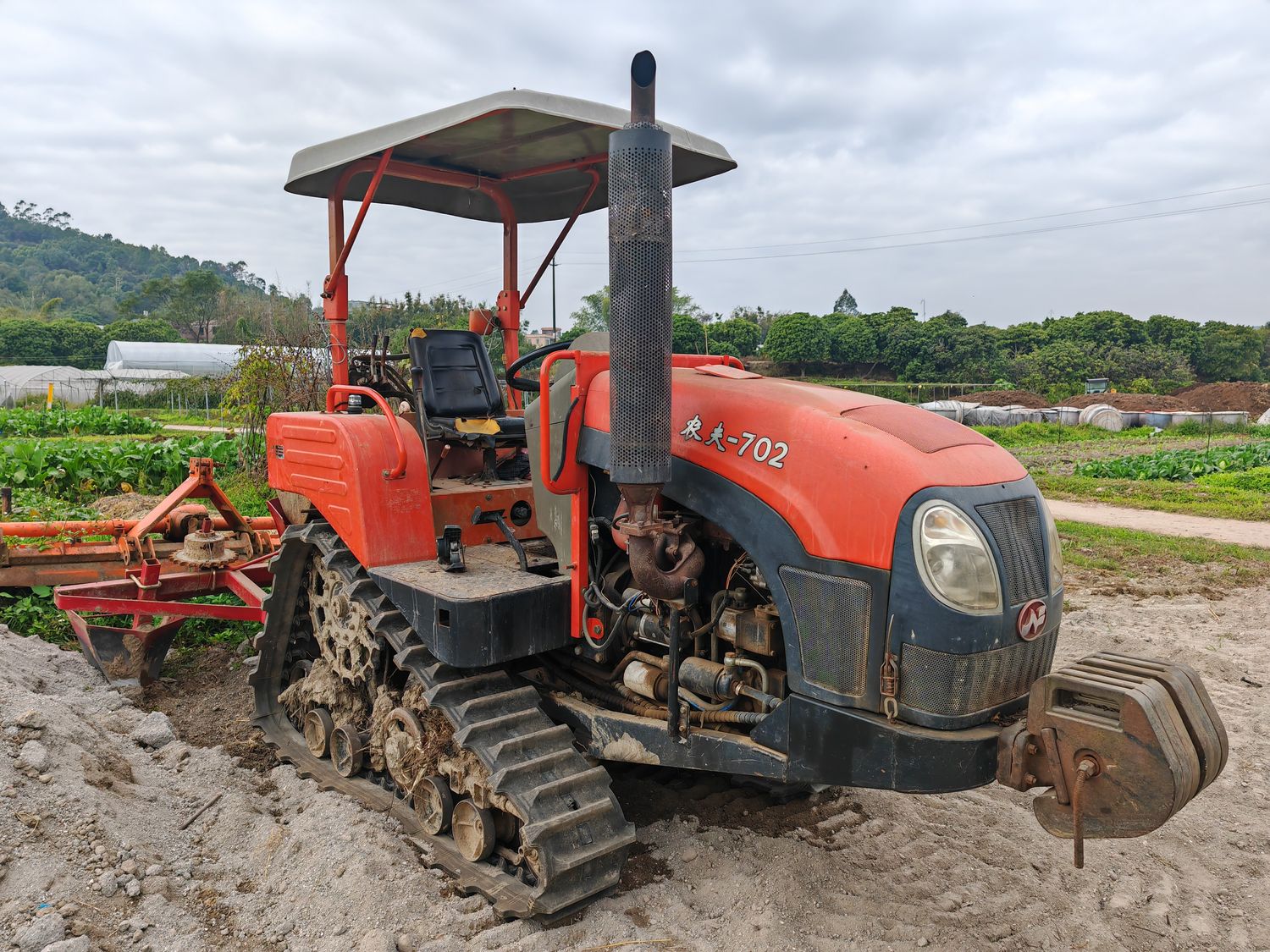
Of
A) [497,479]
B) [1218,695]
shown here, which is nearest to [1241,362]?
[1218,695]

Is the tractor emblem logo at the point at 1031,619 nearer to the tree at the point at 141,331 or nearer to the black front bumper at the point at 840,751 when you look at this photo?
the black front bumper at the point at 840,751

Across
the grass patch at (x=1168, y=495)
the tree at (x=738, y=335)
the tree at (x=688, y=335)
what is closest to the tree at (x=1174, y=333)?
the tree at (x=738, y=335)

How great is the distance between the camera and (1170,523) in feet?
40.4

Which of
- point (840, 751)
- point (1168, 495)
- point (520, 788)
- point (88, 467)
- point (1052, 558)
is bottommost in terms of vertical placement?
point (1168, 495)

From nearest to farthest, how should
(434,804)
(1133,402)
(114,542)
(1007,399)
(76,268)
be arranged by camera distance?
(434,804) < (114,542) < (1133,402) < (1007,399) < (76,268)

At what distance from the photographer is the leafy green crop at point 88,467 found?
11.1 meters

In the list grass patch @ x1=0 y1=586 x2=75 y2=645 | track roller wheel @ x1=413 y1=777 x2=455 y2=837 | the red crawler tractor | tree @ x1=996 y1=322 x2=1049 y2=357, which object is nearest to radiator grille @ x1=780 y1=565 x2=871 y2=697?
the red crawler tractor

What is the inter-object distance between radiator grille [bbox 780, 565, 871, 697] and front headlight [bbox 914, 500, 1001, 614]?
0.65ft

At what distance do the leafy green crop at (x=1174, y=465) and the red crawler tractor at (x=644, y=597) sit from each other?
16.2 meters

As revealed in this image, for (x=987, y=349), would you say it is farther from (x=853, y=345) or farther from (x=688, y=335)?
(x=688, y=335)

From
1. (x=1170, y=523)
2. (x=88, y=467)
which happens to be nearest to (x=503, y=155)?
(x=88, y=467)

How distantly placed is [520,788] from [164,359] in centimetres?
5241

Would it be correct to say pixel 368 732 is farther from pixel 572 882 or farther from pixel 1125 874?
pixel 1125 874

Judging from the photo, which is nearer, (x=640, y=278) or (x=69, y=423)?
(x=640, y=278)
